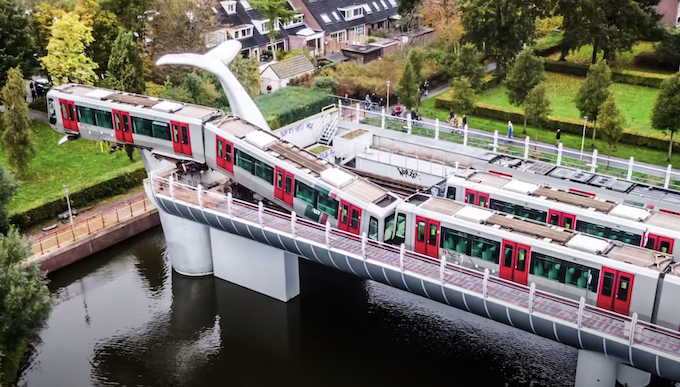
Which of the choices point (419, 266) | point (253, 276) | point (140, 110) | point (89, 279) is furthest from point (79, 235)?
point (419, 266)

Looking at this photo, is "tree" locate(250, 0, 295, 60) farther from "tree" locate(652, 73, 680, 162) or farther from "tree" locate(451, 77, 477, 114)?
"tree" locate(652, 73, 680, 162)

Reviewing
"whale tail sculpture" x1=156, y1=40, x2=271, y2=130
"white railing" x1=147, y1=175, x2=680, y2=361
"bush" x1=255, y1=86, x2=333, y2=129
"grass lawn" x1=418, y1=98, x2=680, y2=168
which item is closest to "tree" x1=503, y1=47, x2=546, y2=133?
"grass lawn" x1=418, y1=98, x2=680, y2=168

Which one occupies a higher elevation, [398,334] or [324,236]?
[324,236]

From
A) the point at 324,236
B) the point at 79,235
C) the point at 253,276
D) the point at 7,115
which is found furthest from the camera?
the point at 7,115

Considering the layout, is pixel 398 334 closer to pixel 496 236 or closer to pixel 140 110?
pixel 496 236

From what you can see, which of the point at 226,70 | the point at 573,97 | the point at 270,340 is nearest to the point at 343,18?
the point at 573,97

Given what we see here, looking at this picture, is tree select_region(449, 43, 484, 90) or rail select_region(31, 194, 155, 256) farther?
tree select_region(449, 43, 484, 90)

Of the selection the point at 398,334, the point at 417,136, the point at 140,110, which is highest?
the point at 140,110
